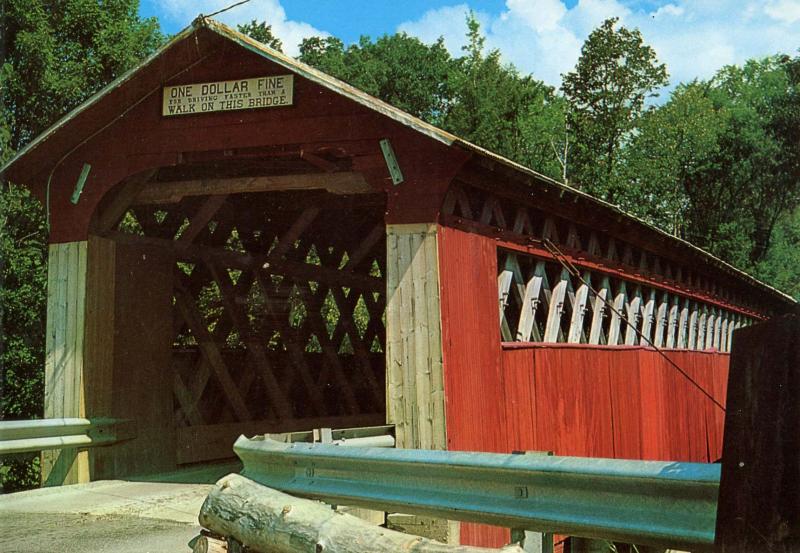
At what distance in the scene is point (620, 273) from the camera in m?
13.1

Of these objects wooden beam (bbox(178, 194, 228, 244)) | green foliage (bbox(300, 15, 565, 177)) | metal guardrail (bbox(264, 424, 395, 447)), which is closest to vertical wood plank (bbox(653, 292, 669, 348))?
wooden beam (bbox(178, 194, 228, 244))

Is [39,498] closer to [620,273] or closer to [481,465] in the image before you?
[481,465]

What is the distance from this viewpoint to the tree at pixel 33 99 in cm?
2045

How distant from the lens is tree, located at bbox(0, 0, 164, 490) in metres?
20.5

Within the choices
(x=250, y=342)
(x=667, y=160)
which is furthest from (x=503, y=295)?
(x=667, y=160)

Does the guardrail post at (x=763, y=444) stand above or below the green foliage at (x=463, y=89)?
below

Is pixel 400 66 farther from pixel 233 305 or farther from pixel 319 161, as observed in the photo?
pixel 319 161

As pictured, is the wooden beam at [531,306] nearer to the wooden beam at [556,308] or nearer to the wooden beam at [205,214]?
the wooden beam at [556,308]

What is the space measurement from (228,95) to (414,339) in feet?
9.94

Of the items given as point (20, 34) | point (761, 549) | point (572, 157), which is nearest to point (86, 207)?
point (761, 549)

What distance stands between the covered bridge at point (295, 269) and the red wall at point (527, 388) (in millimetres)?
28

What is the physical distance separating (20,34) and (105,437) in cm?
1686

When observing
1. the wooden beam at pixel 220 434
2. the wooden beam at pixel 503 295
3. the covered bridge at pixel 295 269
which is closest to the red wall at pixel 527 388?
the covered bridge at pixel 295 269

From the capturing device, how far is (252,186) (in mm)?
9656
